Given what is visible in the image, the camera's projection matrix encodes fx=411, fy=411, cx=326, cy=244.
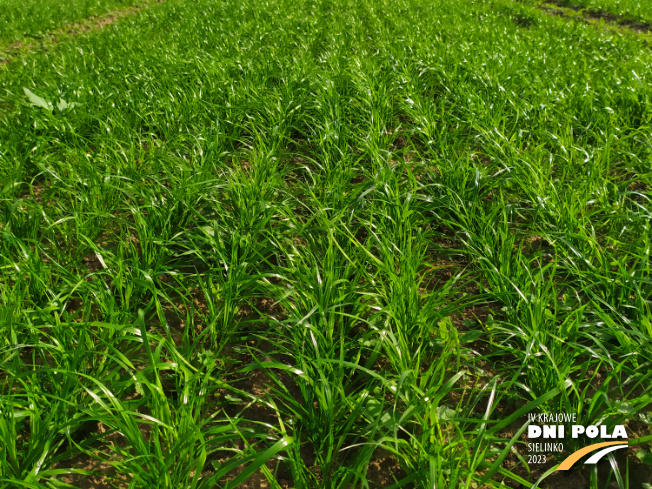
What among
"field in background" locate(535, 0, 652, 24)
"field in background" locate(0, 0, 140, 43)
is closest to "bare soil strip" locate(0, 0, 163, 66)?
"field in background" locate(0, 0, 140, 43)

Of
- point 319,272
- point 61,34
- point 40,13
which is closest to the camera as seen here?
point 319,272

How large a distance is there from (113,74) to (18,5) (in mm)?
8695

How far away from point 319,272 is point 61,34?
9059 mm

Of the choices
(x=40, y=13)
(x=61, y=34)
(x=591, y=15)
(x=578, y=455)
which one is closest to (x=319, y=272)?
(x=578, y=455)

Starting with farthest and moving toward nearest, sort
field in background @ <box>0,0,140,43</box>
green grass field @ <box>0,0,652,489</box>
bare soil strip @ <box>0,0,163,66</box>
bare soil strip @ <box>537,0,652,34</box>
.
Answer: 1. bare soil strip @ <box>537,0,652,34</box>
2. field in background @ <box>0,0,140,43</box>
3. bare soil strip @ <box>0,0,163,66</box>
4. green grass field @ <box>0,0,652,489</box>

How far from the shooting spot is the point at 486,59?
15.4ft

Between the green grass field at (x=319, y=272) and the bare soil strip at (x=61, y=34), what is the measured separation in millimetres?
2228

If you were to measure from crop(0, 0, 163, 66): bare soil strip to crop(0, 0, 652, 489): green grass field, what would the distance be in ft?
7.31

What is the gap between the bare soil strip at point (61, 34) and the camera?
6785mm

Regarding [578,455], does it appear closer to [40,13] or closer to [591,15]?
[40,13]

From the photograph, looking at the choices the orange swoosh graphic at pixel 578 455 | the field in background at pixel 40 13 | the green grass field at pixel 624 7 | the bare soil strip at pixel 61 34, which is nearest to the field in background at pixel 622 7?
the green grass field at pixel 624 7

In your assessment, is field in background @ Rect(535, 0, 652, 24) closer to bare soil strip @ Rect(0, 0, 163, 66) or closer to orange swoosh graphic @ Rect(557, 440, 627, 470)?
bare soil strip @ Rect(0, 0, 163, 66)

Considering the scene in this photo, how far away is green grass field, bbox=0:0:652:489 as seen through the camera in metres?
1.25

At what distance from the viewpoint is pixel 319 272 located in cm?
186
